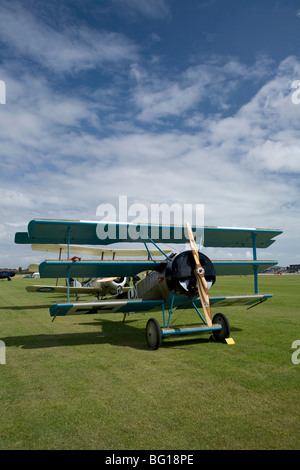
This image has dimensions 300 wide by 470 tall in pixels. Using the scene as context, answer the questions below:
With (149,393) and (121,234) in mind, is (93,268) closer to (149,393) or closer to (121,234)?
(121,234)

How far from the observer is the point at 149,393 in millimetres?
4273

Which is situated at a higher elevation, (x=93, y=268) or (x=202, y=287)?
(x=93, y=268)

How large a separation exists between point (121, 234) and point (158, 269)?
5.13 ft

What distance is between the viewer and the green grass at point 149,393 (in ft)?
10.1

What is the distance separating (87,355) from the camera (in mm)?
6395

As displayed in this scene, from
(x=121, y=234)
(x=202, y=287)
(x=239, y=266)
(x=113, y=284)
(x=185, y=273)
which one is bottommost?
(x=113, y=284)

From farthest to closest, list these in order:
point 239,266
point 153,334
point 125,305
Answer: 1. point 239,266
2. point 125,305
3. point 153,334

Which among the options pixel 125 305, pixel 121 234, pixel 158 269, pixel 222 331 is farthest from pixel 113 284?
pixel 222 331

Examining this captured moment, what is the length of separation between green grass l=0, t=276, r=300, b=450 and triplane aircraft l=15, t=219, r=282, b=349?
713 mm

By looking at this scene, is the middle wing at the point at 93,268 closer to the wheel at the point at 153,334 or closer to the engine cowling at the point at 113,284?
the wheel at the point at 153,334

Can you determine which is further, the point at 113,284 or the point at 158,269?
the point at 113,284

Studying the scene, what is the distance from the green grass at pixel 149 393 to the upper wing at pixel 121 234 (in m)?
2.63

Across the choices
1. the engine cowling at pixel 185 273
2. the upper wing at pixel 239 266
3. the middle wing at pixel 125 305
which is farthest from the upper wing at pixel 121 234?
the middle wing at pixel 125 305
